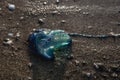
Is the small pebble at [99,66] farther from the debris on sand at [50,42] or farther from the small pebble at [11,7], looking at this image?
the small pebble at [11,7]

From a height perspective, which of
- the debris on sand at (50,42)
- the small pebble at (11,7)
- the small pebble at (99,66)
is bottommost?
the small pebble at (99,66)

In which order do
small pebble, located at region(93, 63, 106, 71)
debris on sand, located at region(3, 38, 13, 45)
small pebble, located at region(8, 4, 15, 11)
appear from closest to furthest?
small pebble, located at region(93, 63, 106, 71)
debris on sand, located at region(3, 38, 13, 45)
small pebble, located at region(8, 4, 15, 11)

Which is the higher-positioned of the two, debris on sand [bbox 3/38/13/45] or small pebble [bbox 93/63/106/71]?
debris on sand [bbox 3/38/13/45]

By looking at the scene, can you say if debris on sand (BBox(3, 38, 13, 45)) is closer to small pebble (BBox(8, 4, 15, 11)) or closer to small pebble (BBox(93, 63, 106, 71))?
small pebble (BBox(8, 4, 15, 11))

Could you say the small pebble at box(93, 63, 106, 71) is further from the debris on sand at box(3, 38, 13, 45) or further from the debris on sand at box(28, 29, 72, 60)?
the debris on sand at box(3, 38, 13, 45)

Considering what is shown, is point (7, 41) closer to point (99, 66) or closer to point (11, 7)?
point (11, 7)

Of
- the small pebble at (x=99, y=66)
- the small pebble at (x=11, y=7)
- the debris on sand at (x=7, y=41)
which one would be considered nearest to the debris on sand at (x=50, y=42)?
the debris on sand at (x=7, y=41)

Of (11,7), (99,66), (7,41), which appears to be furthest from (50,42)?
(11,7)

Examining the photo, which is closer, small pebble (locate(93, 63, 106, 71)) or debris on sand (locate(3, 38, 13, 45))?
small pebble (locate(93, 63, 106, 71))

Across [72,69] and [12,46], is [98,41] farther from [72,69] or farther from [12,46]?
[12,46]

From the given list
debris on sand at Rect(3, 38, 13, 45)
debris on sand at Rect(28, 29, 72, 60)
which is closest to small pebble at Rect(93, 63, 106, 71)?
debris on sand at Rect(28, 29, 72, 60)

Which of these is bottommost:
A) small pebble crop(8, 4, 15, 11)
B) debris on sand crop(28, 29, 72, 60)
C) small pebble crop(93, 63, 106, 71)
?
small pebble crop(93, 63, 106, 71)

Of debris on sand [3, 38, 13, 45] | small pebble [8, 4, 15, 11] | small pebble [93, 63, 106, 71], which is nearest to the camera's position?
small pebble [93, 63, 106, 71]

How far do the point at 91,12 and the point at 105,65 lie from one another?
1336 mm
